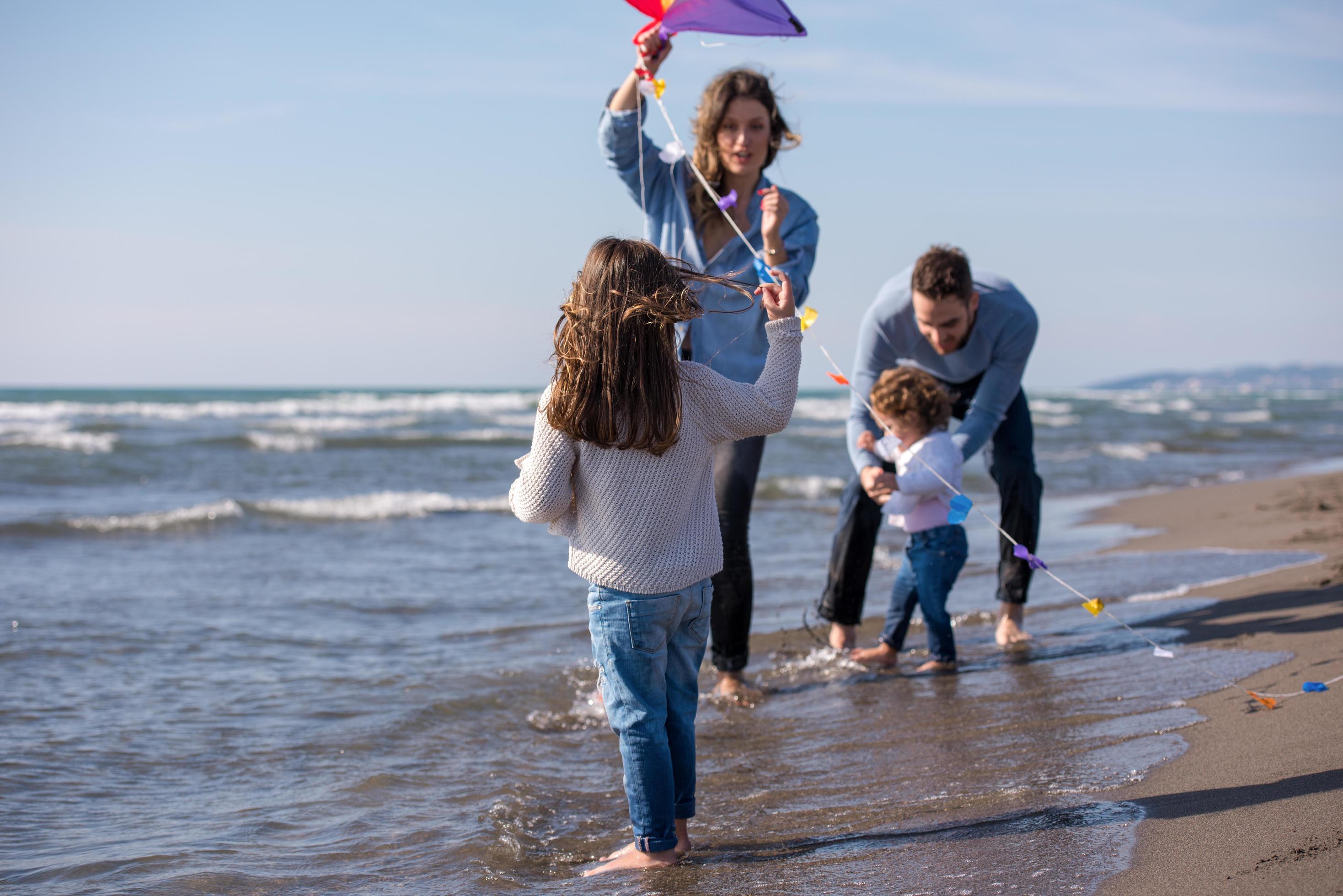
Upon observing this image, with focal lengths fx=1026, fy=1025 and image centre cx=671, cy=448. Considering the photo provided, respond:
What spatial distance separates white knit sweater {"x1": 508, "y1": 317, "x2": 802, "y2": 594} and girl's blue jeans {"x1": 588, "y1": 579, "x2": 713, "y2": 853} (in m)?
0.05

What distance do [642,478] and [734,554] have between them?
1.54 meters

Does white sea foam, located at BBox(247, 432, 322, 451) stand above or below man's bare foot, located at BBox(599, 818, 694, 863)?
above

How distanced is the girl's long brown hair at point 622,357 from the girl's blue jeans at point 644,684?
375mm

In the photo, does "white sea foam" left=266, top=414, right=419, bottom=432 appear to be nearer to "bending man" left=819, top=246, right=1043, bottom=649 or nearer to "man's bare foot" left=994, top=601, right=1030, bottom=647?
"bending man" left=819, top=246, right=1043, bottom=649

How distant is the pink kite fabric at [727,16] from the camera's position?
139 inches

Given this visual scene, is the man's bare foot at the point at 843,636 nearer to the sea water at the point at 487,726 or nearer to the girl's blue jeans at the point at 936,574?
the sea water at the point at 487,726

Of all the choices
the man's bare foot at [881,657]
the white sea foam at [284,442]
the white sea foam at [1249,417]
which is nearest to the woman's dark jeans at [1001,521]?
the man's bare foot at [881,657]

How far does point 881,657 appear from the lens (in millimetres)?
4273

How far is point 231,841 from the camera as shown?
2818mm

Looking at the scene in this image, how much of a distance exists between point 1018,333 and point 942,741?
184cm

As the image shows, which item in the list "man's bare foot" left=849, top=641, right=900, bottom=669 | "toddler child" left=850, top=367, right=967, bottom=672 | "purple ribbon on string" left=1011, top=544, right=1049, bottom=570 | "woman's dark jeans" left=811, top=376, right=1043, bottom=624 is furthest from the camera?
"woman's dark jeans" left=811, top=376, right=1043, bottom=624

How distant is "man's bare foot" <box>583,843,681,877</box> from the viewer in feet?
7.89

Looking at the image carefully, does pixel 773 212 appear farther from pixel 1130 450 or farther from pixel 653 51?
pixel 1130 450

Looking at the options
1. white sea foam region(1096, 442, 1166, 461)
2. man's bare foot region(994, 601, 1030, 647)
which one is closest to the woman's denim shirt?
man's bare foot region(994, 601, 1030, 647)
